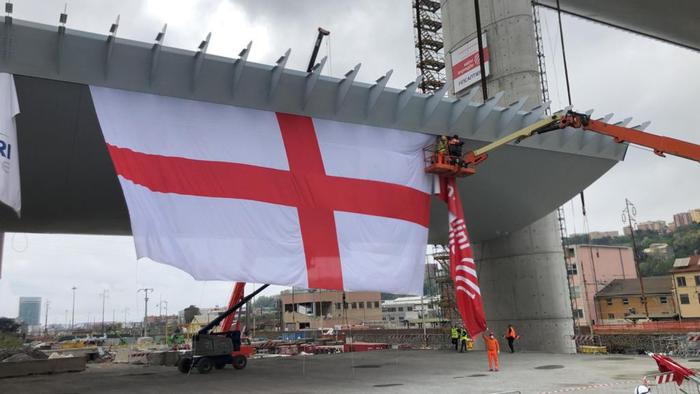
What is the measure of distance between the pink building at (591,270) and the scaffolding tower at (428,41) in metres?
36.4

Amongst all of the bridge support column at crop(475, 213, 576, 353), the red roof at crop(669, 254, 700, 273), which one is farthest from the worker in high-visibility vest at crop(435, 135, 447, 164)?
the red roof at crop(669, 254, 700, 273)

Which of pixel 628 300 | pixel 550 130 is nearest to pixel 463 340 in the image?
pixel 550 130

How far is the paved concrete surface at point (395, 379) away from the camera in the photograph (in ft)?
46.2

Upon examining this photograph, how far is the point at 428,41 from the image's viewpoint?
4966cm

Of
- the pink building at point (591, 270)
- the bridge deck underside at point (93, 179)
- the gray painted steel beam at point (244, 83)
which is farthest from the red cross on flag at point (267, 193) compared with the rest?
the pink building at point (591, 270)

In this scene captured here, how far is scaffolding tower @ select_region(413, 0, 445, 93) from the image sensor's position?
4972cm

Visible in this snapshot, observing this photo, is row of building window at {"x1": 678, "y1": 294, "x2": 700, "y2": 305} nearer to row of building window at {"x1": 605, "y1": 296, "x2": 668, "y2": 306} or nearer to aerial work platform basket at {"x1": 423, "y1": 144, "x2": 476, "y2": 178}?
row of building window at {"x1": 605, "y1": 296, "x2": 668, "y2": 306}

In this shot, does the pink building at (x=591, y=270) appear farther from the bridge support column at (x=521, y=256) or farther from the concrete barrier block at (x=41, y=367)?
the concrete barrier block at (x=41, y=367)

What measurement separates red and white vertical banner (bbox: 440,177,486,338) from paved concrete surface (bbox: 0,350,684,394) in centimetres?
179

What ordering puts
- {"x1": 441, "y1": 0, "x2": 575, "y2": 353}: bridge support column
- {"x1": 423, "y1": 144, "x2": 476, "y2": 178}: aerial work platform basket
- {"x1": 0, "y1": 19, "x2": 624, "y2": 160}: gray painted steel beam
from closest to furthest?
{"x1": 0, "y1": 19, "x2": 624, "y2": 160}: gray painted steel beam → {"x1": 423, "y1": 144, "x2": 476, "y2": 178}: aerial work platform basket → {"x1": 441, "y1": 0, "x2": 575, "y2": 353}: bridge support column

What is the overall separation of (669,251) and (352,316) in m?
87.6

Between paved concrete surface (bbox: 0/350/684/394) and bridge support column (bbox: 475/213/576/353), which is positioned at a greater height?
bridge support column (bbox: 475/213/576/353)

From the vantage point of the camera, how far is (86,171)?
16.3 metres

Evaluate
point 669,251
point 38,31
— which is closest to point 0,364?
point 38,31
